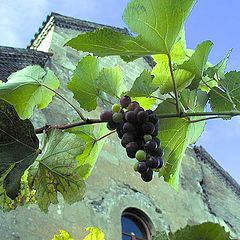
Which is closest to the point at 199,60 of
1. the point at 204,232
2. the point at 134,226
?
the point at 204,232

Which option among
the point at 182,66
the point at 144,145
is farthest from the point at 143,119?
the point at 182,66

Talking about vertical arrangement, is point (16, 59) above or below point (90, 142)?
above

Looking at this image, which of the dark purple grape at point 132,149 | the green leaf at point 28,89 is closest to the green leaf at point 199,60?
the dark purple grape at point 132,149

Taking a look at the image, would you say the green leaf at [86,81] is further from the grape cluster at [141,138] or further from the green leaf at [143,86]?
the grape cluster at [141,138]

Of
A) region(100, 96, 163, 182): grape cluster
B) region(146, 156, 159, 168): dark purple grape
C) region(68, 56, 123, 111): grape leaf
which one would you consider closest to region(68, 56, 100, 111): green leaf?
region(68, 56, 123, 111): grape leaf

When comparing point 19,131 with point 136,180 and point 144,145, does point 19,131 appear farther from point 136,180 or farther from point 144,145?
point 136,180

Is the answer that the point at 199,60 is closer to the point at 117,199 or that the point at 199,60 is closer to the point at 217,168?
the point at 117,199

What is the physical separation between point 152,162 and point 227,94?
0.33 metres

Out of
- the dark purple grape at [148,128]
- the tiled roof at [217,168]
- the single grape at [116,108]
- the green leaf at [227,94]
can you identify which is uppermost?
the tiled roof at [217,168]

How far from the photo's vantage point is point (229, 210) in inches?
288

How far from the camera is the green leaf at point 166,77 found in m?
1.35

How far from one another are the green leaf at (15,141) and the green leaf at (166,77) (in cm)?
35

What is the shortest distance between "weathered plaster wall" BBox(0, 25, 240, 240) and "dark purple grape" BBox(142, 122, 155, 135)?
3485 mm

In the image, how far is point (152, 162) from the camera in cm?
119
